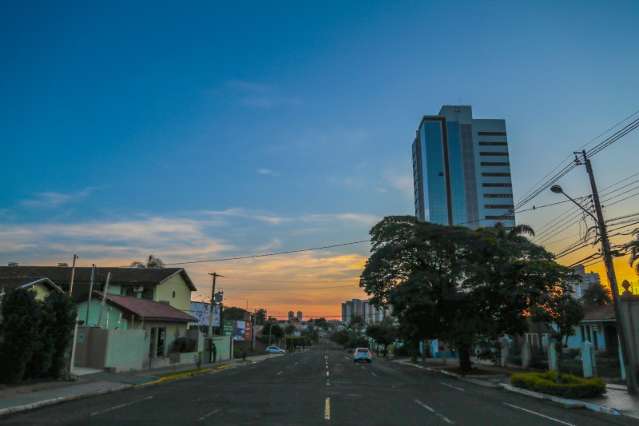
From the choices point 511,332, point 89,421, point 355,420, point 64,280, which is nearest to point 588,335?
point 511,332

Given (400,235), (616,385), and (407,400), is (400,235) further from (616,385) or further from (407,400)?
(407,400)

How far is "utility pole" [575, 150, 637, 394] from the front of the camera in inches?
782

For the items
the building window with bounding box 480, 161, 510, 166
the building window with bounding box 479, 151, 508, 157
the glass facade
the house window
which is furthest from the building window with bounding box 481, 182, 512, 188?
the house window

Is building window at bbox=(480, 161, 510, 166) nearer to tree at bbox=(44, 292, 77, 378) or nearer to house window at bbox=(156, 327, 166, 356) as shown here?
house window at bbox=(156, 327, 166, 356)

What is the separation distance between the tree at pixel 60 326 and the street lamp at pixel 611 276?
71.0 ft

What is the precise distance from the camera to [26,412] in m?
14.3

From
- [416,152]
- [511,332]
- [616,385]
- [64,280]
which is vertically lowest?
[616,385]

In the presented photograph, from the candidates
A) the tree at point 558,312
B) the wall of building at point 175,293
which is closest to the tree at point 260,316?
the wall of building at point 175,293

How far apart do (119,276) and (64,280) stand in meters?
4.38

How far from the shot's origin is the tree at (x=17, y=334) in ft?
63.5

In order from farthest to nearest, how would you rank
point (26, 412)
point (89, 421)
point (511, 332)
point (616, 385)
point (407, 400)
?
1. point (511, 332)
2. point (616, 385)
3. point (407, 400)
4. point (26, 412)
5. point (89, 421)

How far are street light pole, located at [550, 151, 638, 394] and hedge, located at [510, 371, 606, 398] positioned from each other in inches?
59.8

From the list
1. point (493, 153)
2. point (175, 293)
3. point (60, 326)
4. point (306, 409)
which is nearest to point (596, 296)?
point (175, 293)

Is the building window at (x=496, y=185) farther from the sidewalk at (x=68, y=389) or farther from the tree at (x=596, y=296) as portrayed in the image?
the sidewalk at (x=68, y=389)
